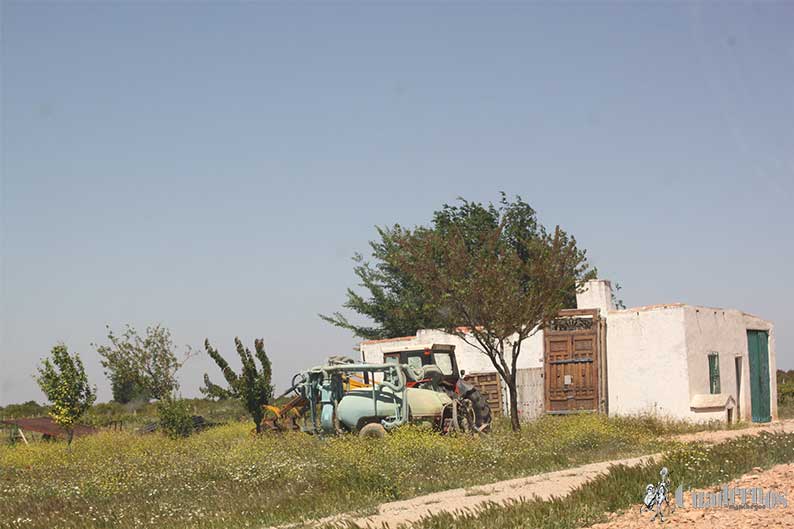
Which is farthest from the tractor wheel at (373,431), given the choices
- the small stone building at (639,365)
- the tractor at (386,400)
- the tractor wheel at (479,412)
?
the small stone building at (639,365)

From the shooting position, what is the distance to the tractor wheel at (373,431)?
19.5 meters

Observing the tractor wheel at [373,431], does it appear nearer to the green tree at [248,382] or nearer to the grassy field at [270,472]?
the grassy field at [270,472]

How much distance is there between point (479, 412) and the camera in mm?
21250

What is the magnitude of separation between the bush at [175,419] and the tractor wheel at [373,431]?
9.76 meters

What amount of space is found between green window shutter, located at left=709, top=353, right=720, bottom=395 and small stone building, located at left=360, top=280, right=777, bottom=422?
29mm

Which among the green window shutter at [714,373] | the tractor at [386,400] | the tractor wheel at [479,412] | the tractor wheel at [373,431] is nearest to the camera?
the tractor wheel at [373,431]

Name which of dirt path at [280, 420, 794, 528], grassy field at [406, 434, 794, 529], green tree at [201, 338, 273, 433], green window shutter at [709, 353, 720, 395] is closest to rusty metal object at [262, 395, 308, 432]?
green tree at [201, 338, 273, 433]

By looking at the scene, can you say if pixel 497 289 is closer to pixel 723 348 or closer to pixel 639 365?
pixel 639 365

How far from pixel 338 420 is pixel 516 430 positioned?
434 cm

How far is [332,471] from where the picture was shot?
14.1m

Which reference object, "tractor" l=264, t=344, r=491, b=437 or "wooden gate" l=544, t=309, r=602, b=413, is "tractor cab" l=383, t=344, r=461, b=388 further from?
"wooden gate" l=544, t=309, r=602, b=413

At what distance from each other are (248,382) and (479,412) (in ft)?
32.1

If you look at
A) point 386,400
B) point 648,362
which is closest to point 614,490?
point 386,400

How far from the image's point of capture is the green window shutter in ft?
86.2
